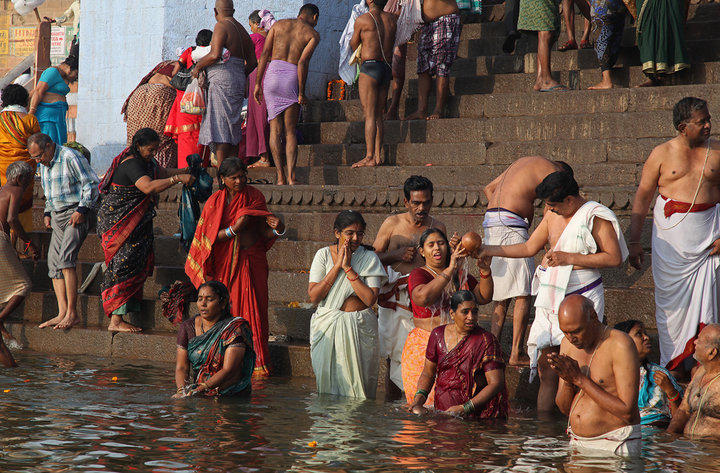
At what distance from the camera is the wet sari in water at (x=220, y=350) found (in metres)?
6.88

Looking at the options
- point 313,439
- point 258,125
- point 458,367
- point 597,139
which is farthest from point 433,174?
point 313,439

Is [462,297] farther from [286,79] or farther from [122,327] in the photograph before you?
[286,79]

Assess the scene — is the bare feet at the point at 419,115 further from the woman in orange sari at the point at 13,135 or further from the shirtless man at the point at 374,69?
the woman in orange sari at the point at 13,135

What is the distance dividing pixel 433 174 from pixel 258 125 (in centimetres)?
257

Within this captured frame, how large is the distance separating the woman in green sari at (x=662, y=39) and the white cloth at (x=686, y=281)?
320 cm

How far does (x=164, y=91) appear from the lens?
1242cm

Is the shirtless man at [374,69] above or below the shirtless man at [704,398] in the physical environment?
above

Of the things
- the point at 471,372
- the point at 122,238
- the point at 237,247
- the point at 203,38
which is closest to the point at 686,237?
the point at 471,372

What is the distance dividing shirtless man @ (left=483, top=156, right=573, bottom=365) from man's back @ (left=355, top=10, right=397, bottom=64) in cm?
337

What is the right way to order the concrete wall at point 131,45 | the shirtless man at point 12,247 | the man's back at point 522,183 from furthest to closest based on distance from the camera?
the concrete wall at point 131,45 < the shirtless man at point 12,247 < the man's back at point 522,183

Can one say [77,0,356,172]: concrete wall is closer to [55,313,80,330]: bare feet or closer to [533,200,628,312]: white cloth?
[55,313,80,330]: bare feet

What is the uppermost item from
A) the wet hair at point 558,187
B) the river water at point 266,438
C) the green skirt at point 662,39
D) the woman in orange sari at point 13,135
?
the green skirt at point 662,39

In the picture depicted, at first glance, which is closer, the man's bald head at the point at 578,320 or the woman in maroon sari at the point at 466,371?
the man's bald head at the point at 578,320

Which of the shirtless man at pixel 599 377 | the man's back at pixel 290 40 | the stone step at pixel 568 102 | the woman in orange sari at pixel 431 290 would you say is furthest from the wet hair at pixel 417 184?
the man's back at pixel 290 40
